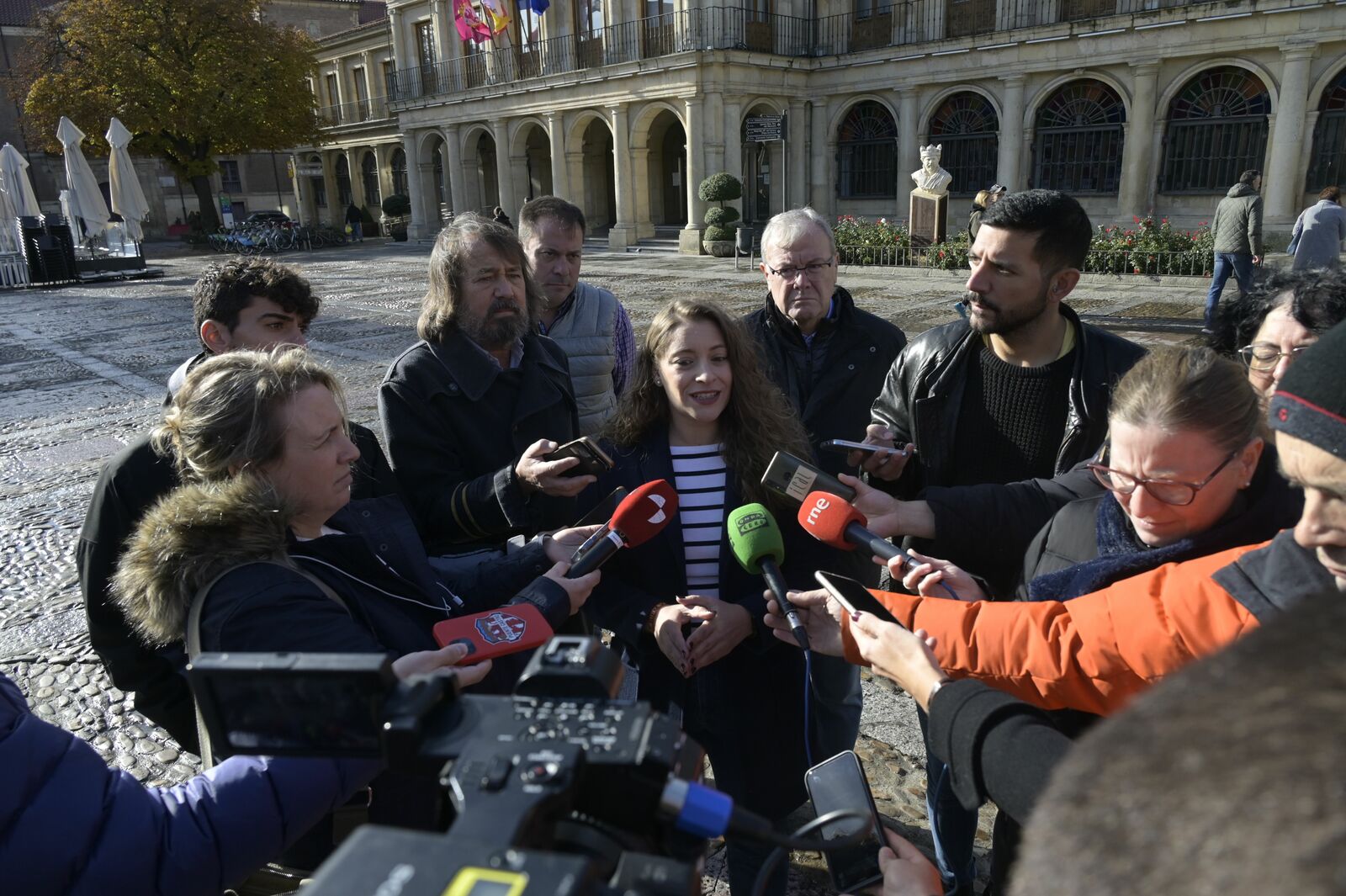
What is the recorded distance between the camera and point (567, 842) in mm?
755

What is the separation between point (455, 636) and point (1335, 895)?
4.95ft

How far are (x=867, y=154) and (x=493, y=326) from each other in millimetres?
23600

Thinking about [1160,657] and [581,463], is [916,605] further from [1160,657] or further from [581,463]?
[581,463]

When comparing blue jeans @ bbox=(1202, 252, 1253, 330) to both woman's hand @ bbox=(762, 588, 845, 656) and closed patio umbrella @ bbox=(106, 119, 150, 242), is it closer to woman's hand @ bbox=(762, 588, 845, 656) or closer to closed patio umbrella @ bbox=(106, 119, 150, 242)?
woman's hand @ bbox=(762, 588, 845, 656)

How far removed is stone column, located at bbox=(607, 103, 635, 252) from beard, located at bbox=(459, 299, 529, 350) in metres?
23.2

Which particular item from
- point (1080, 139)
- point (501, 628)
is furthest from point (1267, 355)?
point (1080, 139)

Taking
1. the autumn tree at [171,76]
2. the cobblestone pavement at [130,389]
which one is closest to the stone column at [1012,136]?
the cobblestone pavement at [130,389]

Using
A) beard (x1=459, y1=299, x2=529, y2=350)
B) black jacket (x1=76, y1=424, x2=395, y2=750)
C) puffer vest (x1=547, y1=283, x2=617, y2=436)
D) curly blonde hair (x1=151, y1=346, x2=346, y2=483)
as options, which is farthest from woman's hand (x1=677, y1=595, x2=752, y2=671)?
puffer vest (x1=547, y1=283, x2=617, y2=436)

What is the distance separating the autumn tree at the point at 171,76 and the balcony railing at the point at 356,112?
5.50 meters

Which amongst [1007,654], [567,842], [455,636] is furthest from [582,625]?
[567,842]

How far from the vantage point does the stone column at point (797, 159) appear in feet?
80.2

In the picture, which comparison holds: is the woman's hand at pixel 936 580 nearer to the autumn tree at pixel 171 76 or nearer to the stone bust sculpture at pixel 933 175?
the stone bust sculpture at pixel 933 175

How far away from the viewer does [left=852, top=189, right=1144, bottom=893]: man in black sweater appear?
268 centimetres

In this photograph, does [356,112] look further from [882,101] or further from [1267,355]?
[1267,355]
